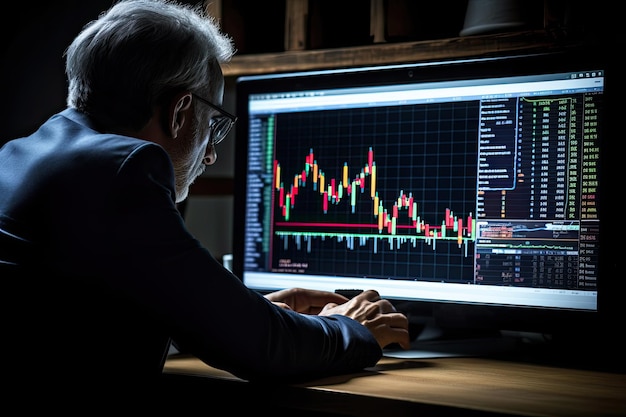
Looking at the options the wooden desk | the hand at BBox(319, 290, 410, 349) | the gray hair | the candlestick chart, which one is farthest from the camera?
the candlestick chart

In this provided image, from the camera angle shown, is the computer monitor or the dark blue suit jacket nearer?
the dark blue suit jacket

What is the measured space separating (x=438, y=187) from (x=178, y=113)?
0.49m

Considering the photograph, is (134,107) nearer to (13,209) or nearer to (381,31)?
(13,209)

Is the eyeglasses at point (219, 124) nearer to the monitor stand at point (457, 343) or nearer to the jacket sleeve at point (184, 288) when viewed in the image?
the jacket sleeve at point (184, 288)

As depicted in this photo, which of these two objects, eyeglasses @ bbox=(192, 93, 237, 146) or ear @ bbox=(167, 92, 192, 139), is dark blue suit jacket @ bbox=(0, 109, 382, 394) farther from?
eyeglasses @ bbox=(192, 93, 237, 146)

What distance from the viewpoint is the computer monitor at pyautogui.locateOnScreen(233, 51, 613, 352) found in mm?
1258

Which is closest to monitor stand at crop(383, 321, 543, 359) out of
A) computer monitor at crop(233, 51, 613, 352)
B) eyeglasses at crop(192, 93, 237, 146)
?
computer monitor at crop(233, 51, 613, 352)

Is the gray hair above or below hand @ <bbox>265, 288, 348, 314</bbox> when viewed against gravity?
above

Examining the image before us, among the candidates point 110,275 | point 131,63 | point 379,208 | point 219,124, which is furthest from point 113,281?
point 379,208

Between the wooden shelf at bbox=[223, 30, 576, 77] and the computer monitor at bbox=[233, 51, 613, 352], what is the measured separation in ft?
0.24

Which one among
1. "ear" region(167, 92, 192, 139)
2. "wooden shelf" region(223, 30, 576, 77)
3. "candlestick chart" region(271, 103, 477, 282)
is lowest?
"candlestick chart" region(271, 103, 477, 282)

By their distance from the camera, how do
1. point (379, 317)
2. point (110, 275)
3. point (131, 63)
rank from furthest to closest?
1. point (379, 317)
2. point (131, 63)
3. point (110, 275)

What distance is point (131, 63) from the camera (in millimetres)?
1092

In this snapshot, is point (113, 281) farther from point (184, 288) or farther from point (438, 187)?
point (438, 187)
